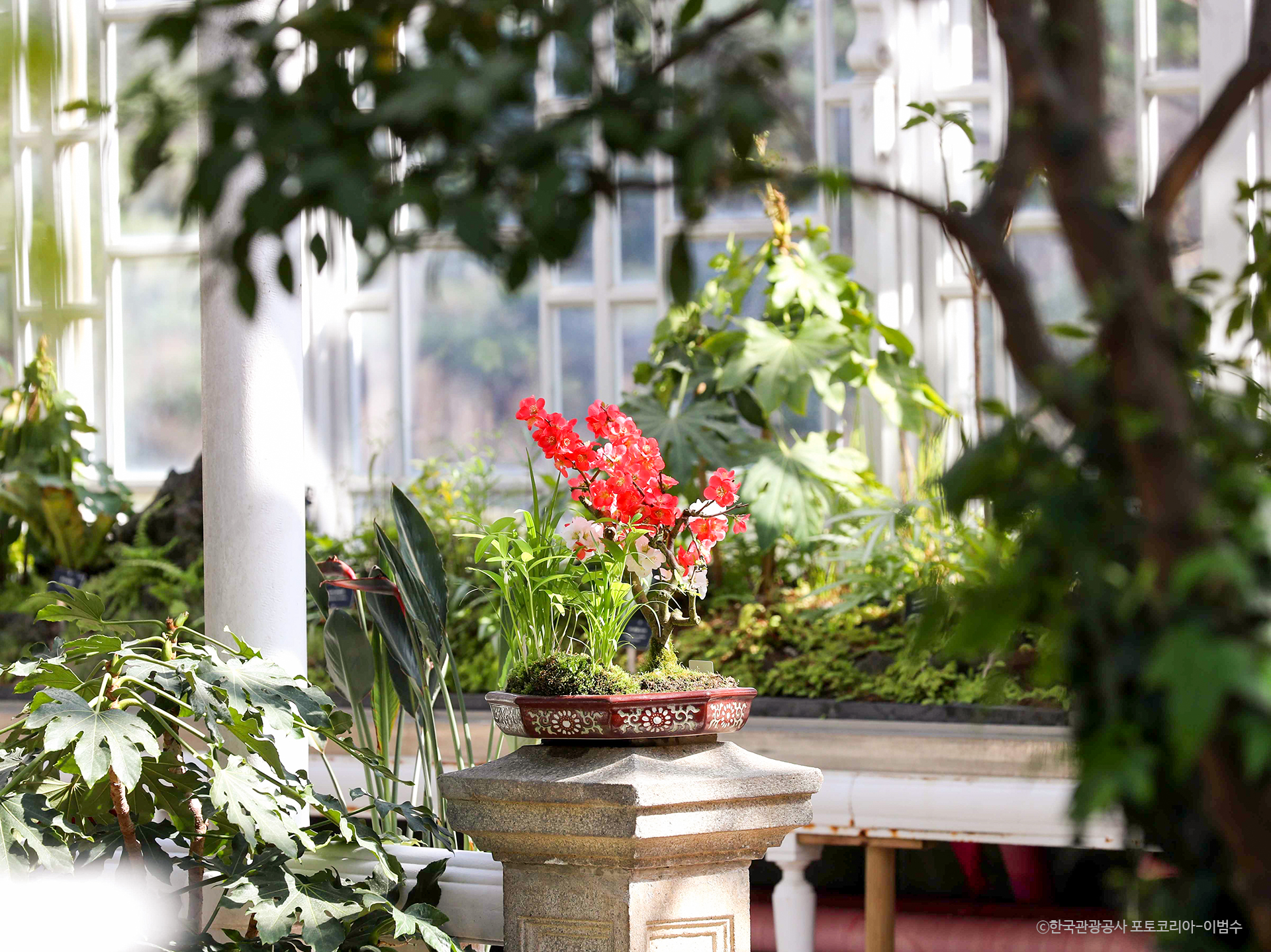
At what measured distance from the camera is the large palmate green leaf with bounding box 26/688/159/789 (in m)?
1.54

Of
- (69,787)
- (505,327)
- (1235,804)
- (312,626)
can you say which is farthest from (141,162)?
(505,327)

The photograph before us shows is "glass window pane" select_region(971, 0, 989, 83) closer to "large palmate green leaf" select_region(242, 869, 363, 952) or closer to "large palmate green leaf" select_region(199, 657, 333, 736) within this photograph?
"large palmate green leaf" select_region(199, 657, 333, 736)

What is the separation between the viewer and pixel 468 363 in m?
4.61

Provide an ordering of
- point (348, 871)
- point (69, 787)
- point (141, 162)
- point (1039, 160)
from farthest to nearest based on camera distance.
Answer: point (348, 871)
point (69, 787)
point (1039, 160)
point (141, 162)

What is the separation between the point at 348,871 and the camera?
1991 mm

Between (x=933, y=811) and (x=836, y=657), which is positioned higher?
(x=836, y=657)

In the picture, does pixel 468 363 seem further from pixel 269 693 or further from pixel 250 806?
pixel 250 806

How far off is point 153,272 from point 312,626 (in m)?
1.77

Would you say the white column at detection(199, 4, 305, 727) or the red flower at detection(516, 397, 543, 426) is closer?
the red flower at detection(516, 397, 543, 426)

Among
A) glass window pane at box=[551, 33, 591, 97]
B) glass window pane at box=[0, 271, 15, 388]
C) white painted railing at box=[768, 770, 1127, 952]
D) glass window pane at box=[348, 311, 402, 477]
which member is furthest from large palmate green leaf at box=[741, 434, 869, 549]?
glass window pane at box=[0, 271, 15, 388]

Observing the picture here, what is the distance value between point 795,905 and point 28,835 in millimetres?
2156

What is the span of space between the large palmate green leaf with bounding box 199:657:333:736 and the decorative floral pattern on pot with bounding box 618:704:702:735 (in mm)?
421

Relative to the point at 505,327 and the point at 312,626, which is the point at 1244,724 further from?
the point at 505,327

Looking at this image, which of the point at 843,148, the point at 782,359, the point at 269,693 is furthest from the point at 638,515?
the point at 843,148
